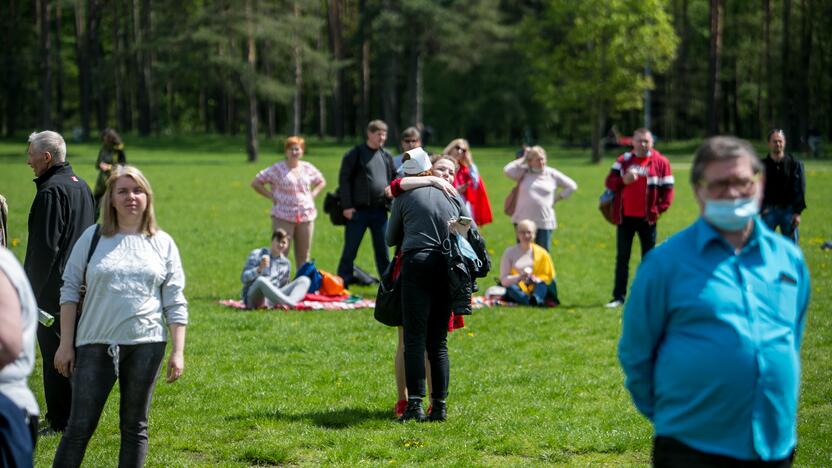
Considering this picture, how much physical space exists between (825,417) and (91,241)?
5381 mm

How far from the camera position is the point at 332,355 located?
34.7 ft

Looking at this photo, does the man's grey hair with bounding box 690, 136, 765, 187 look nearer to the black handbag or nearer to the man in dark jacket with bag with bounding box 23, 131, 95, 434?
the black handbag

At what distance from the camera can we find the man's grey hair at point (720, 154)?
12.6ft

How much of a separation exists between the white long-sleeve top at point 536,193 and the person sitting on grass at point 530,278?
1.17ft

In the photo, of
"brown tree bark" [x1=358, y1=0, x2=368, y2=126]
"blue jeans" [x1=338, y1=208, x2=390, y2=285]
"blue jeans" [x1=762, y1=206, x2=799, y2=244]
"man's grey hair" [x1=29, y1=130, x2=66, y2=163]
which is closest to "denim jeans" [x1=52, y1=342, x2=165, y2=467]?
"man's grey hair" [x1=29, y1=130, x2=66, y2=163]

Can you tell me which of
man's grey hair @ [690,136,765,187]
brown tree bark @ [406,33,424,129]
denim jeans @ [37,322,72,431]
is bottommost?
denim jeans @ [37,322,72,431]

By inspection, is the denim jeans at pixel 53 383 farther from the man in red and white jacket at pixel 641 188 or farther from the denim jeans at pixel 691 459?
the man in red and white jacket at pixel 641 188

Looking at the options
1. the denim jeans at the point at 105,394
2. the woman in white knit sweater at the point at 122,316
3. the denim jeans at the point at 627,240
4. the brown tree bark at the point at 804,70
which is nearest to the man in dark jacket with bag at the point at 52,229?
the woman in white knit sweater at the point at 122,316

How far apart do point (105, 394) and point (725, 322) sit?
323 cm

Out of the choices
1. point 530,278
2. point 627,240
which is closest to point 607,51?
point 530,278

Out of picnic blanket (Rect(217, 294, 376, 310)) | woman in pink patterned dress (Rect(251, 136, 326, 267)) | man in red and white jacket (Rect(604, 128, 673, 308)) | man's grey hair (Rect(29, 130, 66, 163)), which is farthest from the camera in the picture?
woman in pink patterned dress (Rect(251, 136, 326, 267))

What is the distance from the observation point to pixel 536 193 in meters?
14.2

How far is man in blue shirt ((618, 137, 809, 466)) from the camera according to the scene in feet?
12.5

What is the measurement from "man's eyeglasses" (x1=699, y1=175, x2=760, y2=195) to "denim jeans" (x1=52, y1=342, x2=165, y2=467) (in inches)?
119
